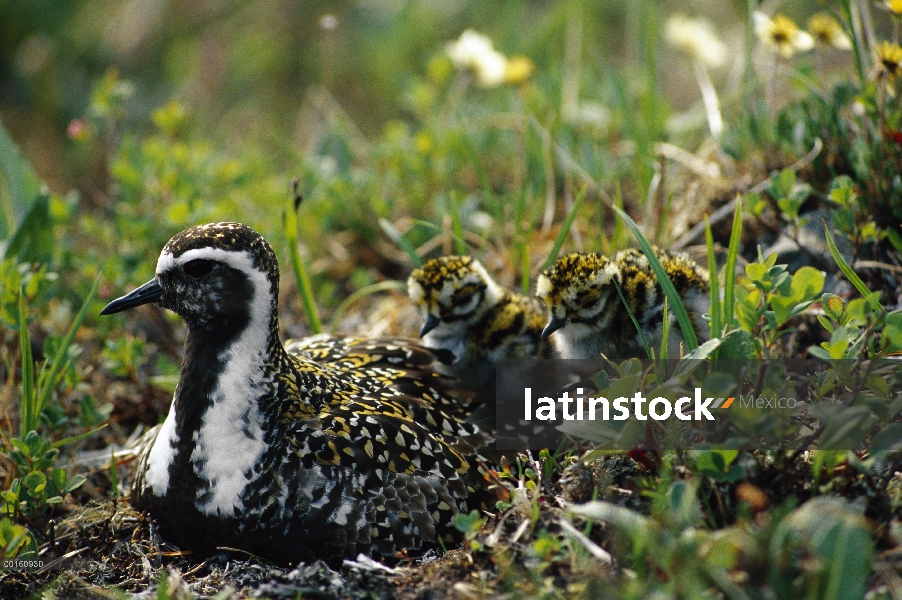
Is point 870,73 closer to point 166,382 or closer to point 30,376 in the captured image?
point 166,382

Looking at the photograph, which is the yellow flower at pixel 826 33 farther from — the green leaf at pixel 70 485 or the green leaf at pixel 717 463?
the green leaf at pixel 70 485

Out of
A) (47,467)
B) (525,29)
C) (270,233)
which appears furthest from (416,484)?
(525,29)

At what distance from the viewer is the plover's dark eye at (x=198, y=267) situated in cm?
374

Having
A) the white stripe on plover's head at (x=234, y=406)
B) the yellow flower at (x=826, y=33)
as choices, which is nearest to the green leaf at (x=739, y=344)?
the white stripe on plover's head at (x=234, y=406)

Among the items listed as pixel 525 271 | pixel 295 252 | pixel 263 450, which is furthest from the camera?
pixel 525 271

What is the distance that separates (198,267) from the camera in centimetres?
375

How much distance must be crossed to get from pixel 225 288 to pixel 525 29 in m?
7.45

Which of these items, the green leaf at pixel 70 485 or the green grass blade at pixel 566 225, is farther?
the green grass blade at pixel 566 225

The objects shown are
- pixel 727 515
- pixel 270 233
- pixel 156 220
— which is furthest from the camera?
pixel 270 233

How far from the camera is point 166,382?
479 centimetres

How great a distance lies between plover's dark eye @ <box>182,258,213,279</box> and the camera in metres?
3.74

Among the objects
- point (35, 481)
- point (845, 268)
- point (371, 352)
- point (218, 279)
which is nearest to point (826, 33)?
point (845, 268)

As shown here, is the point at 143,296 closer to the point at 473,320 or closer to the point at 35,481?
the point at 35,481

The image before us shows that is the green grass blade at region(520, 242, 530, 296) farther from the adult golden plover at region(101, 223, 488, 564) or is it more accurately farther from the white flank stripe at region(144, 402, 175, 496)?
the white flank stripe at region(144, 402, 175, 496)
